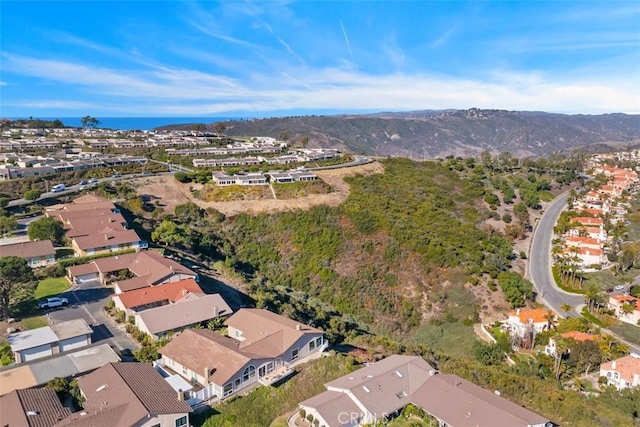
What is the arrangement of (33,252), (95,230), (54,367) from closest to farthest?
(54,367), (33,252), (95,230)

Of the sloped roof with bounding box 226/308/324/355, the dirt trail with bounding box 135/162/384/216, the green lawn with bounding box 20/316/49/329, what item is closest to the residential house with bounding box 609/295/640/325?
the sloped roof with bounding box 226/308/324/355

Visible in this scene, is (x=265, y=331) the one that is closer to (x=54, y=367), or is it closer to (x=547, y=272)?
(x=54, y=367)

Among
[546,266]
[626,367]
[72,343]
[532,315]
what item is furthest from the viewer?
[546,266]

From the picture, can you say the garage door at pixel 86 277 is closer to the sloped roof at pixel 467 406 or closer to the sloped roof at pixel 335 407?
the sloped roof at pixel 335 407

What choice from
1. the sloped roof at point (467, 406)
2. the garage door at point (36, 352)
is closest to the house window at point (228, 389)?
the sloped roof at point (467, 406)

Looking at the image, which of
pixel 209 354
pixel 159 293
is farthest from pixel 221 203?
pixel 209 354

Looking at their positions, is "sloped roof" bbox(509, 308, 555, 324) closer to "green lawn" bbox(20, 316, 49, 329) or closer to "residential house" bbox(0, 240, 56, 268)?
"green lawn" bbox(20, 316, 49, 329)

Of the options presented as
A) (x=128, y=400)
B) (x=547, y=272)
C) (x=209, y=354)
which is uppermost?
(x=128, y=400)

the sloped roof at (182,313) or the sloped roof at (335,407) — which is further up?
the sloped roof at (182,313)

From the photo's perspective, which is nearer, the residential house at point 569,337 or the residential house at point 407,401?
the residential house at point 407,401
